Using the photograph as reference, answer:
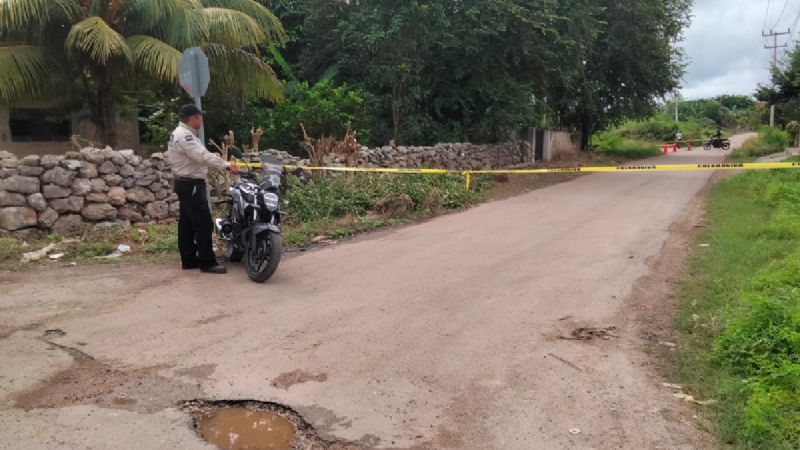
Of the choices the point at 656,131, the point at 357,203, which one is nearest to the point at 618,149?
the point at 656,131

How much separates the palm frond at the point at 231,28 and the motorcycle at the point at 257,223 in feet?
18.9

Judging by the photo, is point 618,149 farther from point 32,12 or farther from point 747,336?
point 747,336

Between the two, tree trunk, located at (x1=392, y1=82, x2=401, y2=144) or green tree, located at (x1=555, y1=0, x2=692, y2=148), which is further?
green tree, located at (x1=555, y1=0, x2=692, y2=148)

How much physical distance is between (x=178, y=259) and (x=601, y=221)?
7403 millimetres

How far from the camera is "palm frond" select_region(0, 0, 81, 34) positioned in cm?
1027

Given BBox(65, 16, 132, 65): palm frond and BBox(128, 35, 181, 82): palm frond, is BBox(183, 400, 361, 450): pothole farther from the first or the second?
BBox(128, 35, 181, 82): palm frond

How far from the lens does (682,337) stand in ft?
17.6

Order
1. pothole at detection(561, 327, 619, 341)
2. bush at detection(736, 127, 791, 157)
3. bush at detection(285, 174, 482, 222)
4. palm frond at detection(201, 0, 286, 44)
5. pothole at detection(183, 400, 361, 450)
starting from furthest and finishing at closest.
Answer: bush at detection(736, 127, 791, 157), palm frond at detection(201, 0, 286, 44), bush at detection(285, 174, 482, 222), pothole at detection(561, 327, 619, 341), pothole at detection(183, 400, 361, 450)

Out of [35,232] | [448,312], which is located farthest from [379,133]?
[448,312]

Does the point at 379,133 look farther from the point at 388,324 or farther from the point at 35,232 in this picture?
the point at 388,324

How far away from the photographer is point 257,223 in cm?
702

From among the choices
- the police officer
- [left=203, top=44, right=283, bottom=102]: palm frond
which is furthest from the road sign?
[left=203, top=44, right=283, bottom=102]: palm frond

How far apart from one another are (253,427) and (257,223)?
3.56 m

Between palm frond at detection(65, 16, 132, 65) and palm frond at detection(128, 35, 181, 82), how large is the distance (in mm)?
334
